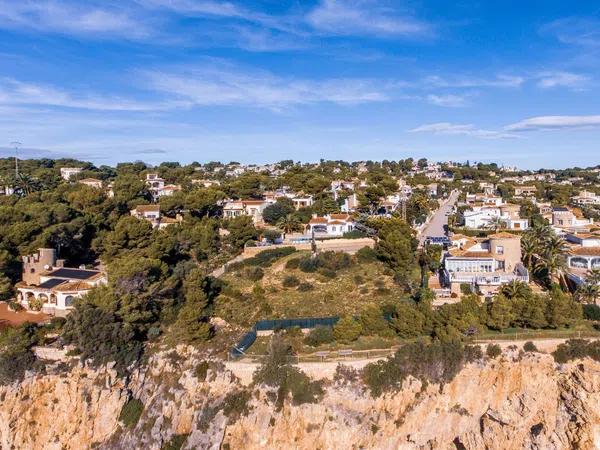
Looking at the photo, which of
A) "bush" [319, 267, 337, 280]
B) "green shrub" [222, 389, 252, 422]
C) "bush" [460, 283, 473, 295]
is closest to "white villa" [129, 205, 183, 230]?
"bush" [319, 267, 337, 280]

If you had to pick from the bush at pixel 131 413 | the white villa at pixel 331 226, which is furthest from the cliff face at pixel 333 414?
the white villa at pixel 331 226

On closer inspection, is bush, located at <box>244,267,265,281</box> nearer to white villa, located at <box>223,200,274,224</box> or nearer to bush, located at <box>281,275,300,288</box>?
bush, located at <box>281,275,300,288</box>

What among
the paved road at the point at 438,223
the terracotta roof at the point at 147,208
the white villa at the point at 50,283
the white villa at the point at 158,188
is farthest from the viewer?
the white villa at the point at 158,188

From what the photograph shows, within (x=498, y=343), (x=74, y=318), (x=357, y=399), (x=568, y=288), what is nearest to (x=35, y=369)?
(x=74, y=318)

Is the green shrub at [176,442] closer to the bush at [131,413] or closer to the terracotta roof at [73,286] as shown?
the bush at [131,413]

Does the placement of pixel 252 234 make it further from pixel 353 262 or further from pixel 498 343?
pixel 498 343

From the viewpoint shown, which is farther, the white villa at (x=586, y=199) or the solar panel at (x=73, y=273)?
the white villa at (x=586, y=199)

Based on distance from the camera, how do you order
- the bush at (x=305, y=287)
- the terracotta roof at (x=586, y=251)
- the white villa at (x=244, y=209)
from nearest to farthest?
the terracotta roof at (x=586, y=251)
the bush at (x=305, y=287)
the white villa at (x=244, y=209)
